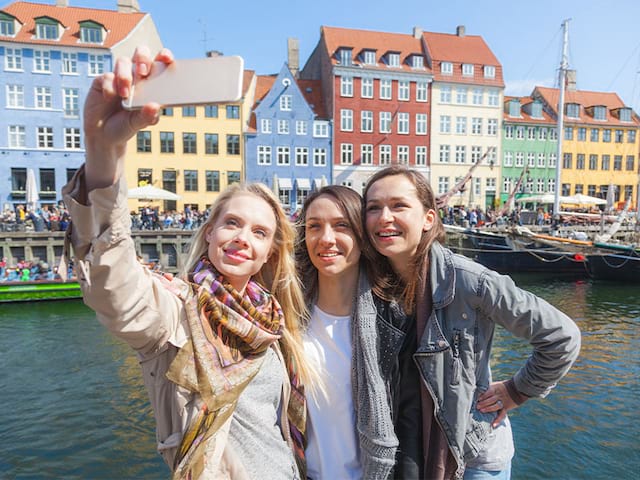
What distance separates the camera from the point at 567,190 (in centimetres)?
4188

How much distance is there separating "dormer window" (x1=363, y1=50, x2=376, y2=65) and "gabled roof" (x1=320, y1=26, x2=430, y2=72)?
35 cm

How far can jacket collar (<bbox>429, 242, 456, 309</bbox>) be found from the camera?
2.05 metres

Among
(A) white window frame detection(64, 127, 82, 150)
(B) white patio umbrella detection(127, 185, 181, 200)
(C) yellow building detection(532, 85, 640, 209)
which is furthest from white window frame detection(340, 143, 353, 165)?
(C) yellow building detection(532, 85, 640, 209)

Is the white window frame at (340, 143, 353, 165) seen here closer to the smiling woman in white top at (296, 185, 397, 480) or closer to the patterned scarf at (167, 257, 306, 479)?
the smiling woman in white top at (296, 185, 397, 480)

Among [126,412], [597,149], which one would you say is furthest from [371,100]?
[126,412]

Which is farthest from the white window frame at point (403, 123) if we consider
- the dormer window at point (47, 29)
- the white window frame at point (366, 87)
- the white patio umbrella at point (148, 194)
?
the dormer window at point (47, 29)

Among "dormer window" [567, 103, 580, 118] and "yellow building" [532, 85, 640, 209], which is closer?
"yellow building" [532, 85, 640, 209]

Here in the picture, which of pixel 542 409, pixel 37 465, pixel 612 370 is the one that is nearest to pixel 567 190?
pixel 612 370

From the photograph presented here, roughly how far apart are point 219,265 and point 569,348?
1.50m

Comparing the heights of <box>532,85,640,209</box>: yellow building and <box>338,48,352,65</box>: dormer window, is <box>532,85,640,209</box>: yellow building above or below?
below

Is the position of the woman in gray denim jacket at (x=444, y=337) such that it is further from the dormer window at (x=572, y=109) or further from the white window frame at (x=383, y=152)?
the dormer window at (x=572, y=109)

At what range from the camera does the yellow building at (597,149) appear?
4181cm

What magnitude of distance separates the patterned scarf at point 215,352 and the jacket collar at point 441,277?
0.67 meters

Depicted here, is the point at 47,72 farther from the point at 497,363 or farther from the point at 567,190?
the point at 567,190
